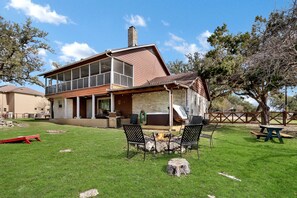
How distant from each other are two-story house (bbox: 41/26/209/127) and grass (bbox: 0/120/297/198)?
19.8 ft

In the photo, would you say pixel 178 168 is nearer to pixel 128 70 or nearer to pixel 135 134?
pixel 135 134

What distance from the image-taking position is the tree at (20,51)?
15477 millimetres

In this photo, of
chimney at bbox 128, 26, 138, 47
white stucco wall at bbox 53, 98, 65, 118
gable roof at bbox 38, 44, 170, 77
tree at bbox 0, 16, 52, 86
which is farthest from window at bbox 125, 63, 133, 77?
white stucco wall at bbox 53, 98, 65, 118

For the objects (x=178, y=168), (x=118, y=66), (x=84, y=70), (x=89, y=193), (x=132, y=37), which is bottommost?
(x=89, y=193)

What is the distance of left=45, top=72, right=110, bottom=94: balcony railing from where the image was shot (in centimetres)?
1487

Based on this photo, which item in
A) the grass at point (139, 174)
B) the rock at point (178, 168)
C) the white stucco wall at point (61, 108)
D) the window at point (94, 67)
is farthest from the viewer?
the white stucco wall at point (61, 108)

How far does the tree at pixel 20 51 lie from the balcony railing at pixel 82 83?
6.13ft

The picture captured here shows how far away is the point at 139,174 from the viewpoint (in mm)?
3957

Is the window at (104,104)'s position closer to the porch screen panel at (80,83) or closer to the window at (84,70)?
the porch screen panel at (80,83)

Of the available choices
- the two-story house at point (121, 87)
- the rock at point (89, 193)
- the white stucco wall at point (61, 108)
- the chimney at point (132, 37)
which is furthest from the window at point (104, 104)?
the rock at point (89, 193)

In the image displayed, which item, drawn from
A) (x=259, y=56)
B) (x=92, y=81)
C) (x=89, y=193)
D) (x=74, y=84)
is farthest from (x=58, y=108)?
(x=89, y=193)

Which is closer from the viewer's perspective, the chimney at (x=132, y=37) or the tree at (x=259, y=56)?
the tree at (x=259, y=56)

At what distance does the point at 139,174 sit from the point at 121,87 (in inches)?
A: 460

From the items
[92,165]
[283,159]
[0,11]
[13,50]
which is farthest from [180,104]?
[0,11]
